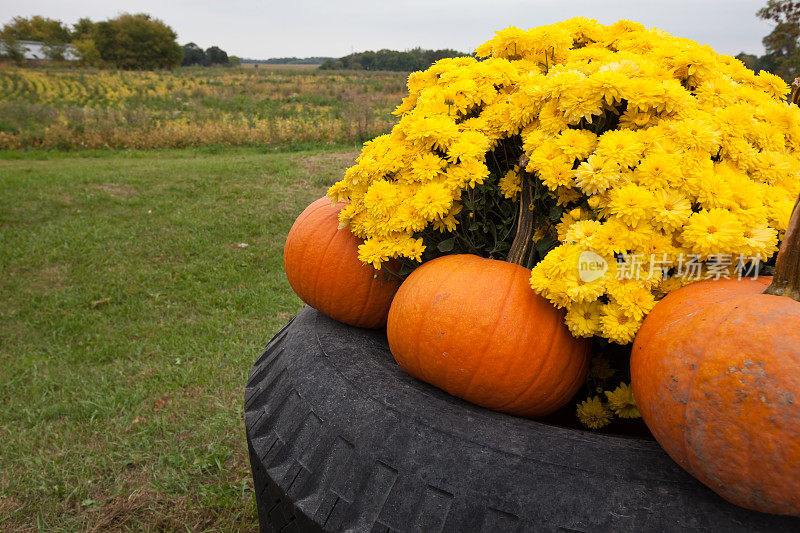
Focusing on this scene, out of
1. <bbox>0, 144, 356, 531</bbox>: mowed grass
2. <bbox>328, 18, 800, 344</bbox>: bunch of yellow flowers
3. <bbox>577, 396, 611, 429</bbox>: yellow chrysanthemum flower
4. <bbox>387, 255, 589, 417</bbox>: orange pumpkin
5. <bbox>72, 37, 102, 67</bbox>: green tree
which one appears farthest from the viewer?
<bbox>72, 37, 102, 67</bbox>: green tree

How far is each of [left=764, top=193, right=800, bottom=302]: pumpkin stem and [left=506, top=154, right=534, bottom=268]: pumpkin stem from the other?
0.66m

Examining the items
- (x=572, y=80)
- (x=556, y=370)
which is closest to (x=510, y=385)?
(x=556, y=370)

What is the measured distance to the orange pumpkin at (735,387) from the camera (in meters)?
1.02

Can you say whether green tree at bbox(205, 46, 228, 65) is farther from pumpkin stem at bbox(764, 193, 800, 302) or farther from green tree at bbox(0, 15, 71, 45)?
pumpkin stem at bbox(764, 193, 800, 302)

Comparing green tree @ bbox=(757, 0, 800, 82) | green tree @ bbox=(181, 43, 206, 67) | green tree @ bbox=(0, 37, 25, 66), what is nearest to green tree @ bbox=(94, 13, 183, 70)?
green tree @ bbox=(0, 37, 25, 66)

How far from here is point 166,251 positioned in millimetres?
6336

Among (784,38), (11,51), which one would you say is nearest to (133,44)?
(11,51)

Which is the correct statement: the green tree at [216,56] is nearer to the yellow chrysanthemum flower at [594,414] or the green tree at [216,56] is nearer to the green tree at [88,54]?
the green tree at [88,54]

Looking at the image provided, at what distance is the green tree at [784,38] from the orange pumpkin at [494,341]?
1009cm

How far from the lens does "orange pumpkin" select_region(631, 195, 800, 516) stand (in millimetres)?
1019

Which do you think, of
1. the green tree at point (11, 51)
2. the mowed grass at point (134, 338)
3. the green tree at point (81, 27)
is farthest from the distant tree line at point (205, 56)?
the mowed grass at point (134, 338)

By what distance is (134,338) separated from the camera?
14.8 ft

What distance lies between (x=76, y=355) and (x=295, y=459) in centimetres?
354

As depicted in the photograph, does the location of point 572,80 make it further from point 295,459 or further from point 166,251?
point 166,251
